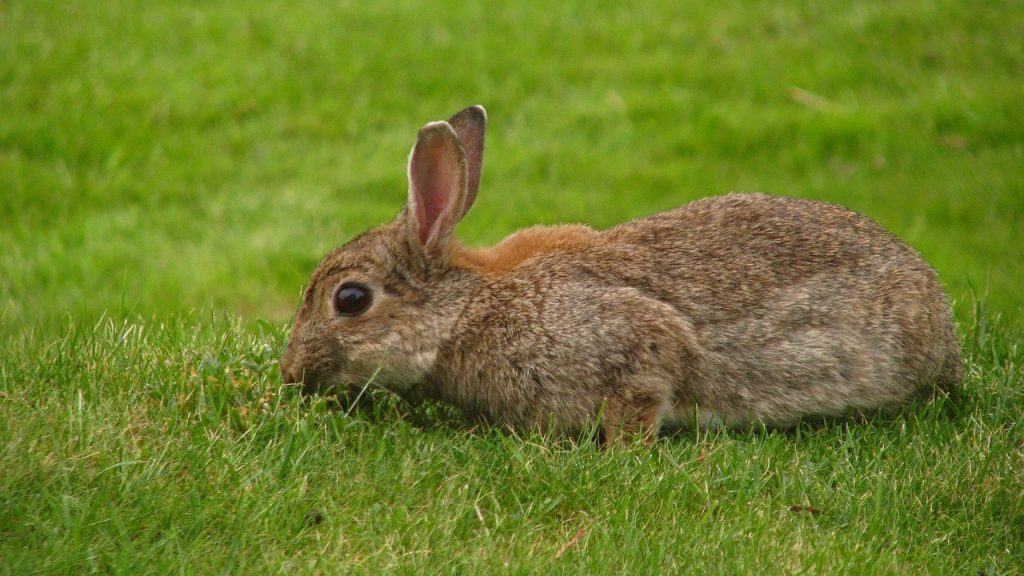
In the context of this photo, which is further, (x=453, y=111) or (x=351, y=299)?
(x=453, y=111)

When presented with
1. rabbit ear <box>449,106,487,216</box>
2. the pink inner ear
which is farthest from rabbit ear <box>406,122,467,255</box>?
rabbit ear <box>449,106,487,216</box>

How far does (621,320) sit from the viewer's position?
563cm

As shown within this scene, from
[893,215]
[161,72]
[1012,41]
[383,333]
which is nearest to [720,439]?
[383,333]

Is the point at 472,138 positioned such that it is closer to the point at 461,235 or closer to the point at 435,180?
the point at 435,180

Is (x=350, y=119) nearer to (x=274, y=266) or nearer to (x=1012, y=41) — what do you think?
(x=274, y=266)

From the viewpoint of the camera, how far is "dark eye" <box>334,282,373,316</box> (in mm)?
5770

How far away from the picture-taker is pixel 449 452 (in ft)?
17.2

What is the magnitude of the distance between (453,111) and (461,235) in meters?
1.93

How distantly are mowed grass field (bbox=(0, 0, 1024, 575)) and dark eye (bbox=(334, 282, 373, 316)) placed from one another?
17.4 inches

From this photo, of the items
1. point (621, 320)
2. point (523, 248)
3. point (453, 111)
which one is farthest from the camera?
point (453, 111)

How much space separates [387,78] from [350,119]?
731 millimetres

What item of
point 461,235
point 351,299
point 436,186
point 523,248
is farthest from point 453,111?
point 351,299

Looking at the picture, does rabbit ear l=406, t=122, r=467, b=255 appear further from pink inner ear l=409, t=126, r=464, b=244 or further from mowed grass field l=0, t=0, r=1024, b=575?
mowed grass field l=0, t=0, r=1024, b=575

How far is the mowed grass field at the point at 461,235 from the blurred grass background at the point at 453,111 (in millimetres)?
32
